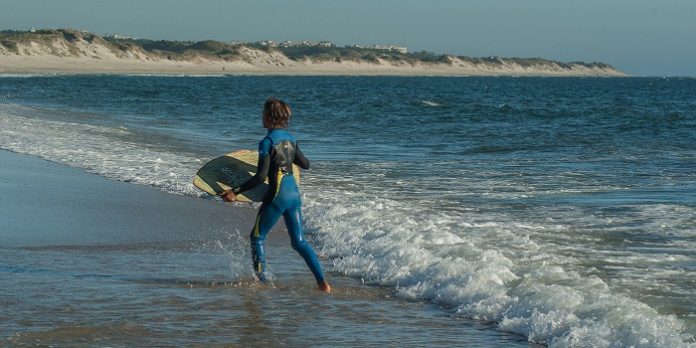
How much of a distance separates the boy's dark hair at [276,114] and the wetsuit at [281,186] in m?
0.07

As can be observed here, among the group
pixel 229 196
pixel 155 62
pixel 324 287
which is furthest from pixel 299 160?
pixel 155 62

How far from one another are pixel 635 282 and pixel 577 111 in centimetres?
3558

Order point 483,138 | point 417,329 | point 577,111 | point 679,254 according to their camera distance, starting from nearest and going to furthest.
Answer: point 417,329
point 679,254
point 483,138
point 577,111

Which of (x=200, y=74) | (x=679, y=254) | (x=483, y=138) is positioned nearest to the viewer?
(x=679, y=254)

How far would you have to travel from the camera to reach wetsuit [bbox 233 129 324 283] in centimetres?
717

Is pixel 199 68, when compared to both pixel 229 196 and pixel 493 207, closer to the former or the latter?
pixel 493 207

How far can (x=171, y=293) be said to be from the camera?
23.2 ft

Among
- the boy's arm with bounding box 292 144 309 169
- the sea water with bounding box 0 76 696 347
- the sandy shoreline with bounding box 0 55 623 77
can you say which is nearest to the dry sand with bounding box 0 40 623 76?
the sandy shoreline with bounding box 0 55 623 77

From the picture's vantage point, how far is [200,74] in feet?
410

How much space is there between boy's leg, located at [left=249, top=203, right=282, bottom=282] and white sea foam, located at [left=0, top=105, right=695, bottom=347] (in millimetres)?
923

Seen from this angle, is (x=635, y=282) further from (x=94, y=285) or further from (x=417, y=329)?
(x=94, y=285)

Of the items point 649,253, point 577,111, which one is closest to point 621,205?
point 649,253

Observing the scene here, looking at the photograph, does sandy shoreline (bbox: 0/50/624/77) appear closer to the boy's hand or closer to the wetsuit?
the boy's hand

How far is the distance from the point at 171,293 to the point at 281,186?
1067 millimetres
